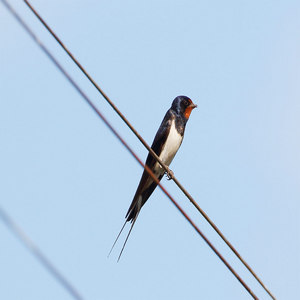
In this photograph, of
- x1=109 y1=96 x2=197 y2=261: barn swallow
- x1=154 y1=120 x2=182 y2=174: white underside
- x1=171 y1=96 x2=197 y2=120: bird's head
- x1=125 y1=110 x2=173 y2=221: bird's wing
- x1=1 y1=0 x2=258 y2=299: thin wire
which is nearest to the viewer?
x1=1 y1=0 x2=258 y2=299: thin wire

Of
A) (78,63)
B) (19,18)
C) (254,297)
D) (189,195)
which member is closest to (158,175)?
(189,195)

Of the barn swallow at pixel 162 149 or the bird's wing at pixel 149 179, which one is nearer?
the bird's wing at pixel 149 179

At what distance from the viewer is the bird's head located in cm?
783

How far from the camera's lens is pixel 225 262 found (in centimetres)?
321

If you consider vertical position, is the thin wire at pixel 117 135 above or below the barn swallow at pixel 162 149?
above

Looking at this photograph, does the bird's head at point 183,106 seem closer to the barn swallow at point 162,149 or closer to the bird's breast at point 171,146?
the barn swallow at point 162,149

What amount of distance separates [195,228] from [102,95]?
0.86 meters

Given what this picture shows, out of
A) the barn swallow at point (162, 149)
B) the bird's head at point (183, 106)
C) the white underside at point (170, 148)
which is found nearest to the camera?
the barn swallow at point (162, 149)

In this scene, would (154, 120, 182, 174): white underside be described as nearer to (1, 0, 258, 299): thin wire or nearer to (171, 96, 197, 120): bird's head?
(171, 96, 197, 120): bird's head

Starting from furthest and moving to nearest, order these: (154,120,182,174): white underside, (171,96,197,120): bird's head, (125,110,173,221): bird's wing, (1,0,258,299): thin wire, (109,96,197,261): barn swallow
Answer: (171,96,197,120): bird's head
(154,120,182,174): white underside
(109,96,197,261): barn swallow
(125,110,173,221): bird's wing
(1,0,258,299): thin wire

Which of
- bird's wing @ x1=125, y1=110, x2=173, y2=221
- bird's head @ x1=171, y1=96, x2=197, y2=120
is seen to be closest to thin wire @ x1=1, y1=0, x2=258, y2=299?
bird's wing @ x1=125, y1=110, x2=173, y2=221

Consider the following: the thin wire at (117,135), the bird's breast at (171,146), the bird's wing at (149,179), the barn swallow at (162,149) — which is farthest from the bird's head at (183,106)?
the thin wire at (117,135)

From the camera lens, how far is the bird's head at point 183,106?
783 centimetres

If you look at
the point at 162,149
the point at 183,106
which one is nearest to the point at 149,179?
the point at 162,149
